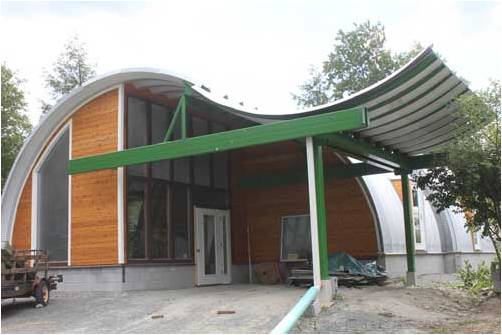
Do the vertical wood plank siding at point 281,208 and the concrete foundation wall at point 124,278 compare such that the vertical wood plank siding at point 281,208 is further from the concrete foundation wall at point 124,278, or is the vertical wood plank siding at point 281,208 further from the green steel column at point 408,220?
the concrete foundation wall at point 124,278

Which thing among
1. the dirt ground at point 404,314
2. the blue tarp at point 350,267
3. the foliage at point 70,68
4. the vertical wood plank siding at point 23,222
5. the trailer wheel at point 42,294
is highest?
the foliage at point 70,68

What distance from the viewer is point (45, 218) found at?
1357 centimetres

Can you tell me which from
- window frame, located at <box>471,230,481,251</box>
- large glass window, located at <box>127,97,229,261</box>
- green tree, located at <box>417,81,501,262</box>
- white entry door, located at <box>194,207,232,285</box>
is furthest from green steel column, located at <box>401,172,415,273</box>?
window frame, located at <box>471,230,481,251</box>

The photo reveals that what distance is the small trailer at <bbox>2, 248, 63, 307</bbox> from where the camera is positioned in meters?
10.1

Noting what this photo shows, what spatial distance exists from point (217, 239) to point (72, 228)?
3787mm

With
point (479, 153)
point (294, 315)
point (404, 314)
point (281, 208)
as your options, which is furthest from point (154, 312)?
point (281, 208)

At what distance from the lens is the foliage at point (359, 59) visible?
33500 mm

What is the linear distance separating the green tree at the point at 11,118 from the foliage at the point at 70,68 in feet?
21.3

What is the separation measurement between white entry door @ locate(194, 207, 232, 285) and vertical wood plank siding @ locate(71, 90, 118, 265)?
8.10ft

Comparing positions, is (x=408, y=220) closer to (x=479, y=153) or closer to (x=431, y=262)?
(x=479, y=153)

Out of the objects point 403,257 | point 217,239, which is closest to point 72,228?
→ point 217,239

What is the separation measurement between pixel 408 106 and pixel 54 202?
27.4ft

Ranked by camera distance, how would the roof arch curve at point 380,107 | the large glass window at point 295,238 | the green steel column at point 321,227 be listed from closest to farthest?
the roof arch curve at point 380,107 → the green steel column at point 321,227 → the large glass window at point 295,238

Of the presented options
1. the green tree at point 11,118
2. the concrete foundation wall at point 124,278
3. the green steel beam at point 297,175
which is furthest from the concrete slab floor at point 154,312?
the green tree at point 11,118
